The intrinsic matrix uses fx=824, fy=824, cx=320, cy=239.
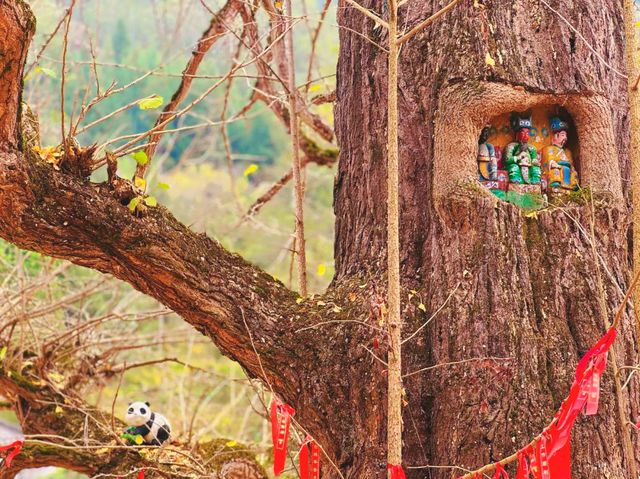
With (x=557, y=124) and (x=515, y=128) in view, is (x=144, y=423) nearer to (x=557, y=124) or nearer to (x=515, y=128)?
(x=515, y=128)

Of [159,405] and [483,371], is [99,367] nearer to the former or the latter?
[483,371]

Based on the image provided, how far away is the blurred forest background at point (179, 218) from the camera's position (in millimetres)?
4586

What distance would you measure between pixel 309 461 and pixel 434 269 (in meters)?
0.81

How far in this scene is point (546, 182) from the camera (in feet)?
9.77

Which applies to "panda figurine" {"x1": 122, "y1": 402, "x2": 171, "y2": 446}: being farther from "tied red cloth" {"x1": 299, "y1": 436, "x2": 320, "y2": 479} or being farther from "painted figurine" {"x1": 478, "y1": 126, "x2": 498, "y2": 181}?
"painted figurine" {"x1": 478, "y1": 126, "x2": 498, "y2": 181}

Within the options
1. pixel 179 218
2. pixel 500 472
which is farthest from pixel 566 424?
pixel 179 218

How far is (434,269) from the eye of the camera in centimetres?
281

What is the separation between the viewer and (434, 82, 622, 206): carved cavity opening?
2.82m

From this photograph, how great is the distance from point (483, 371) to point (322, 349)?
0.54 m

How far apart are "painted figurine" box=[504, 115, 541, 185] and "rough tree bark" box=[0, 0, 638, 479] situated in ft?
0.56

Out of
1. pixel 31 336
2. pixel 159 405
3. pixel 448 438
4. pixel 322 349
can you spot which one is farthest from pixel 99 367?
pixel 159 405

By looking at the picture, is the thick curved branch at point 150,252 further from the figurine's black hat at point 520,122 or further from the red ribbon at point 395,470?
the figurine's black hat at point 520,122

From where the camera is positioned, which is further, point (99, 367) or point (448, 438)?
point (99, 367)

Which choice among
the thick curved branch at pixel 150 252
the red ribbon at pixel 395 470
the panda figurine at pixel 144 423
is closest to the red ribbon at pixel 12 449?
the panda figurine at pixel 144 423
